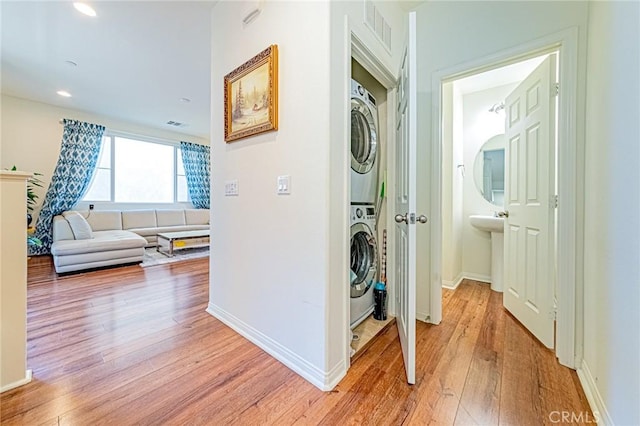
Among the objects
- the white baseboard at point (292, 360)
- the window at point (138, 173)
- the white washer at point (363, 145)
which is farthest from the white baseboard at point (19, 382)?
the window at point (138, 173)

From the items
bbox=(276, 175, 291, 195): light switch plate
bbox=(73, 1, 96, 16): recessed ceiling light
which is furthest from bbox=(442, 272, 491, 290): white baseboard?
bbox=(73, 1, 96, 16): recessed ceiling light

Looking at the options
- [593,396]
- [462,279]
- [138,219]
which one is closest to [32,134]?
[138,219]

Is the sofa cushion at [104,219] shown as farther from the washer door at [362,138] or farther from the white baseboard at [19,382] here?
the washer door at [362,138]

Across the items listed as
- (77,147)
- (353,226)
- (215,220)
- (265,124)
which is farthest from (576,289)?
(77,147)

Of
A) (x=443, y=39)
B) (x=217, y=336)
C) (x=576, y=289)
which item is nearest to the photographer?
(x=576, y=289)

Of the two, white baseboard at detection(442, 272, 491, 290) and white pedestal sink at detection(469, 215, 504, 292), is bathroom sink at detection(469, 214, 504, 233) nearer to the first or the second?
white pedestal sink at detection(469, 215, 504, 292)

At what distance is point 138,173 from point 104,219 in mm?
1316

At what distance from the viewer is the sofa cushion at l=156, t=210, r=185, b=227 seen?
541 cm

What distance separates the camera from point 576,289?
A: 4.78 ft

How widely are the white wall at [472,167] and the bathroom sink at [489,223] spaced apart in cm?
32

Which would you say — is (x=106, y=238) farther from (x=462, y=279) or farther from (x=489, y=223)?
(x=489, y=223)

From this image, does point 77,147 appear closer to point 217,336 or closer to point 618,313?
point 217,336

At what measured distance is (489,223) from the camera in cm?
272

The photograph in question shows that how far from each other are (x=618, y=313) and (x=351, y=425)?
1198 mm
